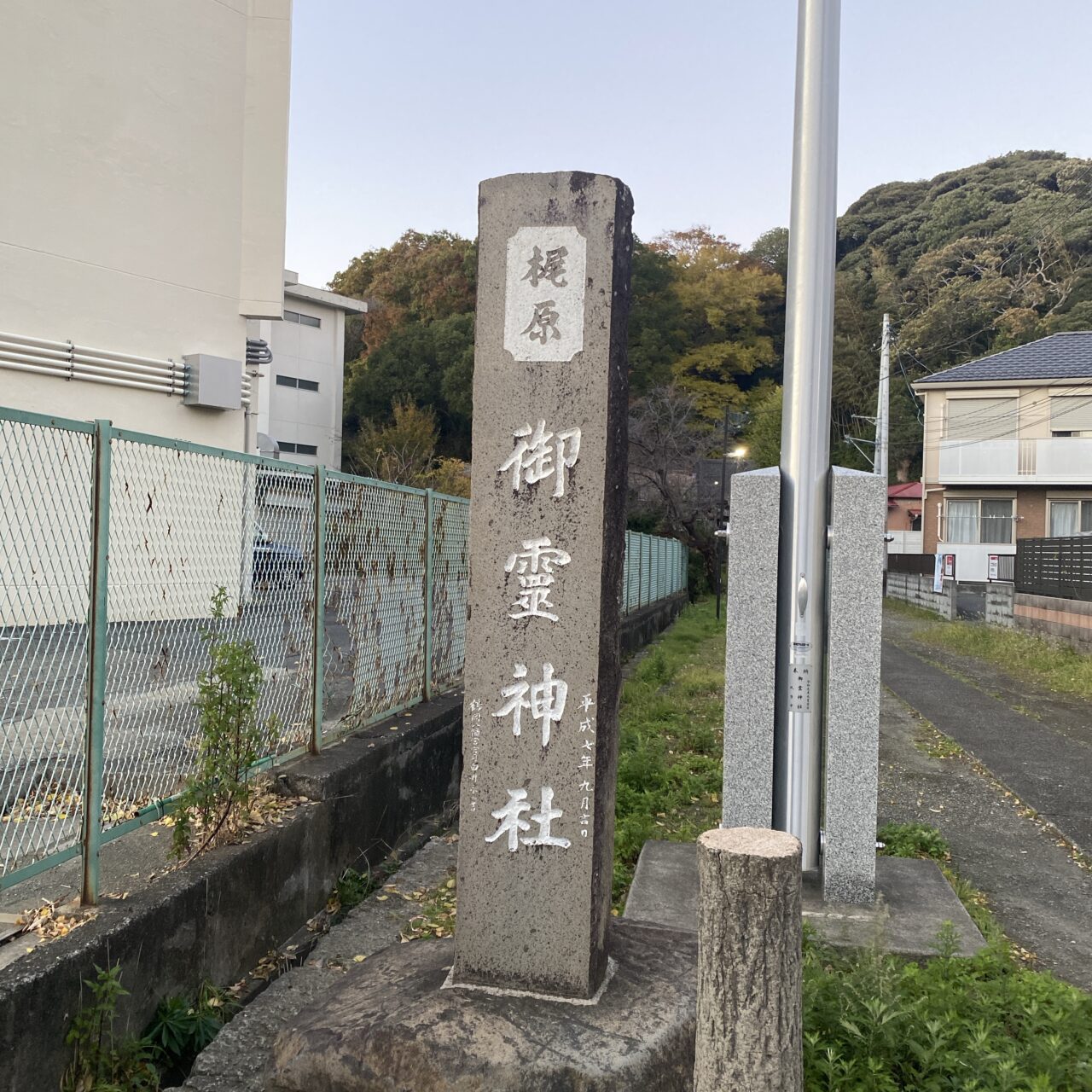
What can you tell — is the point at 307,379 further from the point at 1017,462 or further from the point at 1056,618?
the point at 1056,618

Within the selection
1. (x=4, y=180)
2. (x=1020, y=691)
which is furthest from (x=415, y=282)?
(x=1020, y=691)

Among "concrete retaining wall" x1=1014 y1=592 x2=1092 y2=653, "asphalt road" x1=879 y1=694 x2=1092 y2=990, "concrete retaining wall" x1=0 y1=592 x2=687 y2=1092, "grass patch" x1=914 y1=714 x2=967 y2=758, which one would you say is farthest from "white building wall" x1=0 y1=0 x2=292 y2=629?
"concrete retaining wall" x1=1014 y1=592 x2=1092 y2=653

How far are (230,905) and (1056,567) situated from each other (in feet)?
51.7

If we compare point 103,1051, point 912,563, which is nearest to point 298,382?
point 912,563

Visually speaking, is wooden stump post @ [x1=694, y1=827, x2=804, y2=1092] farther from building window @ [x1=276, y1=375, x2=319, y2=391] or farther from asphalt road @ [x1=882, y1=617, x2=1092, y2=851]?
building window @ [x1=276, y1=375, x2=319, y2=391]

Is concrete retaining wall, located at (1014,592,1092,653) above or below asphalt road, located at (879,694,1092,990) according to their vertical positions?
above

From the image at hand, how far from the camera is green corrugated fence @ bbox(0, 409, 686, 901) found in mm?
3193

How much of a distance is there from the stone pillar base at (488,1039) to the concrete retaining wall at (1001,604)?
55.1ft

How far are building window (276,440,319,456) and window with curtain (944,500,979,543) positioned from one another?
2176cm

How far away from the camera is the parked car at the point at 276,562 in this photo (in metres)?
4.89

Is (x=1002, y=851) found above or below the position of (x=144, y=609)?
below

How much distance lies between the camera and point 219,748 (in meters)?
4.09

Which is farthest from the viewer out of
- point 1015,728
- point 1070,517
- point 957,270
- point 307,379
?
point 957,270

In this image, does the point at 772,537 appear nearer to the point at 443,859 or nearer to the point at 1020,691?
the point at 443,859
